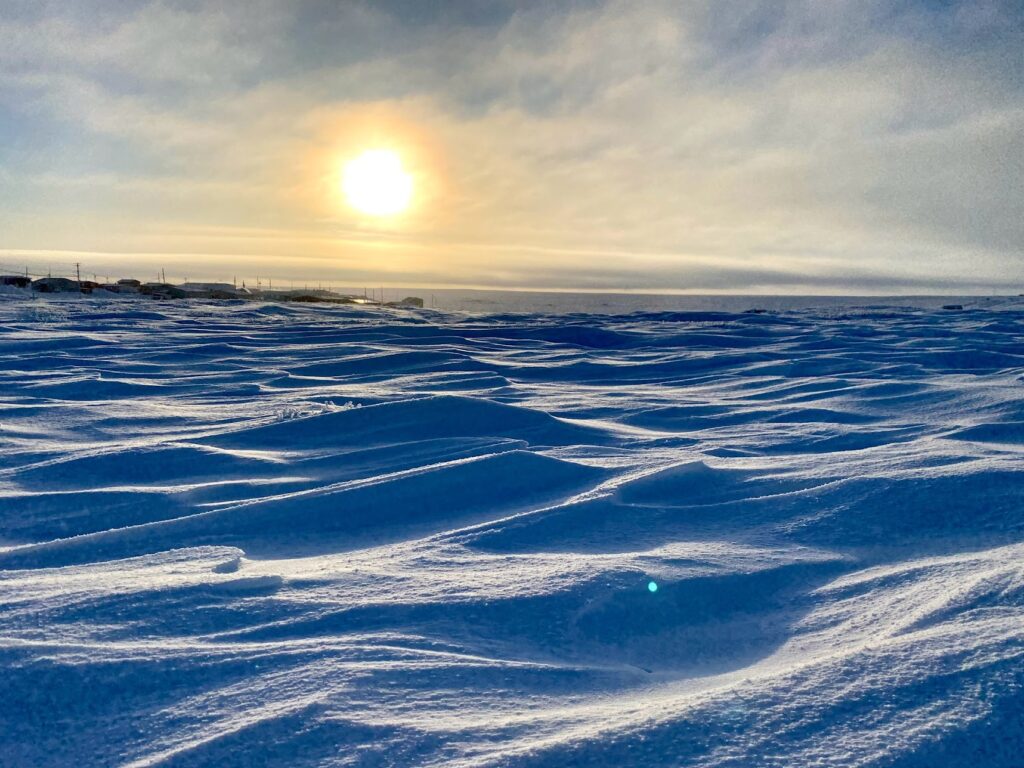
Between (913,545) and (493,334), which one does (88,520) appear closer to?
(913,545)

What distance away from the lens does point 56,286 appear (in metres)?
22.8

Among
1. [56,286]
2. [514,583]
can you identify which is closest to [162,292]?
[56,286]

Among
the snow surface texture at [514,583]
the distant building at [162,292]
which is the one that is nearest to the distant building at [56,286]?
the distant building at [162,292]

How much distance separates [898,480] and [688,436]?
1.59 m

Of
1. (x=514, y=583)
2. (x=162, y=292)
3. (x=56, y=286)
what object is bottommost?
(x=514, y=583)

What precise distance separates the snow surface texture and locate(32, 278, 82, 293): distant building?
20.1 metres

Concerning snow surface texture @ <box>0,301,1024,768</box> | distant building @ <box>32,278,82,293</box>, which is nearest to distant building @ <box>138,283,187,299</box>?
distant building @ <box>32,278,82,293</box>

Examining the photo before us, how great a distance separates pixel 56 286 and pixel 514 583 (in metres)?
25.5

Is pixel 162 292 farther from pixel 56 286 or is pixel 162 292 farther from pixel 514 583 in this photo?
pixel 514 583

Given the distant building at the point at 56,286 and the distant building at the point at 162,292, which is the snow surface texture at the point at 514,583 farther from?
the distant building at the point at 56,286

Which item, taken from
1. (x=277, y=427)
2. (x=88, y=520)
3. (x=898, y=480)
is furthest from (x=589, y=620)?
(x=277, y=427)

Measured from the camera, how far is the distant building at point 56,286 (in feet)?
72.4

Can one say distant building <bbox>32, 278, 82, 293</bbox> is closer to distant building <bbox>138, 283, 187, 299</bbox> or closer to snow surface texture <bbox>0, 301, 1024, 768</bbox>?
distant building <bbox>138, 283, 187, 299</bbox>

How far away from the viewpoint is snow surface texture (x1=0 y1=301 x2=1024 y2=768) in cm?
132
